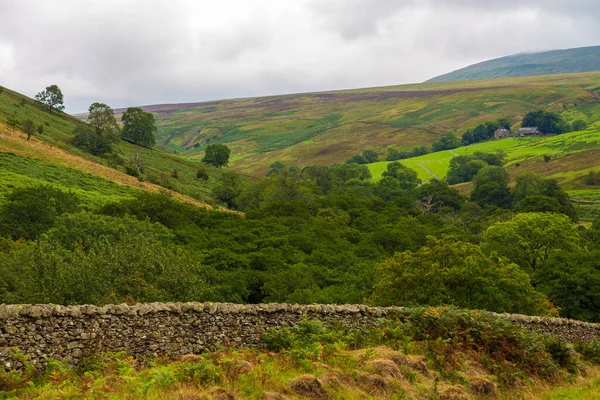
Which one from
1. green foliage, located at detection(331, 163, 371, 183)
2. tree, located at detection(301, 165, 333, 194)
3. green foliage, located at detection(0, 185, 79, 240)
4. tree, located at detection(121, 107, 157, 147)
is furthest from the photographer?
green foliage, located at detection(331, 163, 371, 183)

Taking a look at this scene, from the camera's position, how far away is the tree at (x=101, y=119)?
119500 millimetres

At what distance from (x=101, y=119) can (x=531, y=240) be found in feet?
335

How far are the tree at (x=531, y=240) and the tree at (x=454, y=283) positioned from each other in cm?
2683

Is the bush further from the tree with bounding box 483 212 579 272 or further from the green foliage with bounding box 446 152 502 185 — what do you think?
the green foliage with bounding box 446 152 502 185

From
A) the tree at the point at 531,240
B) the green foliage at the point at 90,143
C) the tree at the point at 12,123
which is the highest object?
the tree at the point at 12,123

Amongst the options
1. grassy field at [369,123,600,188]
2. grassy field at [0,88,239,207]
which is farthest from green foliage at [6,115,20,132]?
grassy field at [369,123,600,188]

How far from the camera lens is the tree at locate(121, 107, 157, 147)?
5290 inches

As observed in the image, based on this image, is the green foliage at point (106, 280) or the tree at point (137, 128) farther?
the tree at point (137, 128)

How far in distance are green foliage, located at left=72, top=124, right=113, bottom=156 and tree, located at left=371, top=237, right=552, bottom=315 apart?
89.9 metres

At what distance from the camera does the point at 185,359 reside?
1202cm

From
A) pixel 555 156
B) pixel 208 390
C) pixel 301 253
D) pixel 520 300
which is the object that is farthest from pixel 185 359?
pixel 555 156

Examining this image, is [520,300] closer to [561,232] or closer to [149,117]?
[561,232]

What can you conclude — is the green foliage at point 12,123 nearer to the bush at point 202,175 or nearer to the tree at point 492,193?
the bush at point 202,175

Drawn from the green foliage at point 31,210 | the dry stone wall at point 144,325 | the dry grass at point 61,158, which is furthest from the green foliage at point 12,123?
the dry stone wall at point 144,325
